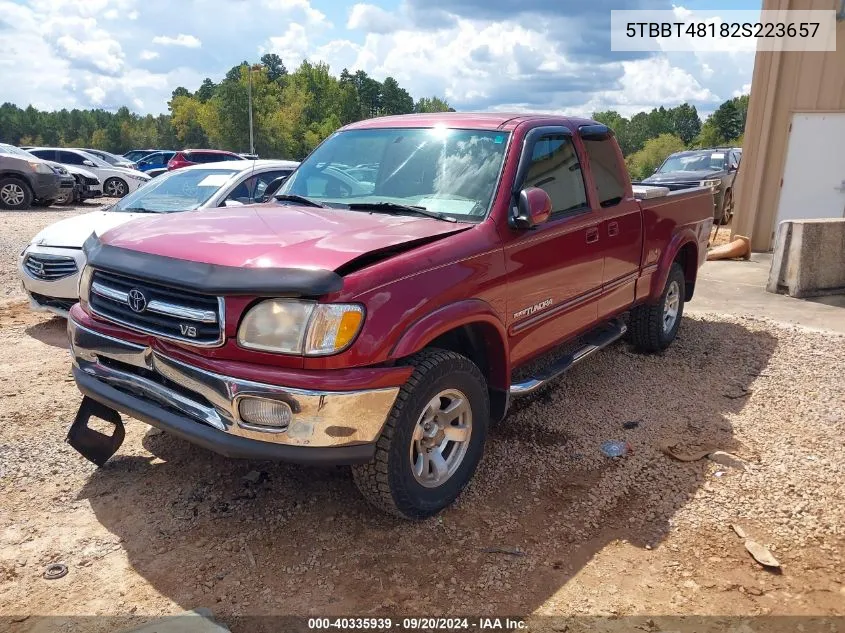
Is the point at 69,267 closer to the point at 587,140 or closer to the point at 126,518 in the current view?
the point at 126,518

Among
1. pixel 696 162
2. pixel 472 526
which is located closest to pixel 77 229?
pixel 472 526

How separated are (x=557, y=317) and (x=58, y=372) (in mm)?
3891

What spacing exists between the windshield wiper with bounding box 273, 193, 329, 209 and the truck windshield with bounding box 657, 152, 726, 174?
42.4ft

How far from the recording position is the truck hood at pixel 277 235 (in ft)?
9.52

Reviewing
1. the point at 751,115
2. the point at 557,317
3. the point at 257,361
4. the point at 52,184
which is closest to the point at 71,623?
the point at 257,361

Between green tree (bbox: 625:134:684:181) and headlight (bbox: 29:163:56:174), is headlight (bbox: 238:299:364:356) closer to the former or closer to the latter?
headlight (bbox: 29:163:56:174)

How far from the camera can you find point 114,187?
20.2 metres

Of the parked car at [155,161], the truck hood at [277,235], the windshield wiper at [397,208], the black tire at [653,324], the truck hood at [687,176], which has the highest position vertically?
the windshield wiper at [397,208]

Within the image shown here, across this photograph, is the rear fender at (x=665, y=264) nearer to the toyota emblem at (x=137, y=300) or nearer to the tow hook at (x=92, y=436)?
the toyota emblem at (x=137, y=300)

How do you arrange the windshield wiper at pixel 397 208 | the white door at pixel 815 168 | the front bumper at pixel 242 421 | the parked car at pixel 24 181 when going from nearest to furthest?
the front bumper at pixel 242 421, the windshield wiper at pixel 397 208, the white door at pixel 815 168, the parked car at pixel 24 181

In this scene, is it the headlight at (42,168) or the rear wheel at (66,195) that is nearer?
the headlight at (42,168)

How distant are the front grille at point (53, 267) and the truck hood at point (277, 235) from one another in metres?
2.73

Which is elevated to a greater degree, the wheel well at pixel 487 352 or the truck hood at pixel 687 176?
the truck hood at pixel 687 176

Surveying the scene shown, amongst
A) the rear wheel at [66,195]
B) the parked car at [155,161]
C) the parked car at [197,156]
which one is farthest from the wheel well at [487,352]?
the parked car at [155,161]
